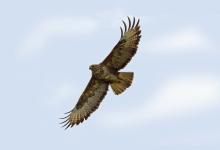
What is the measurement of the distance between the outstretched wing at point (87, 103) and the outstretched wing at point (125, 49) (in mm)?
1275

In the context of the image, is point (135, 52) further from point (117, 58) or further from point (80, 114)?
point (80, 114)

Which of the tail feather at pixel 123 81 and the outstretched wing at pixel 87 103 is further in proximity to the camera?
the outstretched wing at pixel 87 103

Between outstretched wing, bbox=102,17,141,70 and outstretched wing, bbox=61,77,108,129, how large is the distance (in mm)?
→ 1275

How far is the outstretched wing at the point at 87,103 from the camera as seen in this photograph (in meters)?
30.9

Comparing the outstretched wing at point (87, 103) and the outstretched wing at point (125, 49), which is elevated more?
the outstretched wing at point (125, 49)

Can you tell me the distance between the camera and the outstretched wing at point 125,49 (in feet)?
97.6

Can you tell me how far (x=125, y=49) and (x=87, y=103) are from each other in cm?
253

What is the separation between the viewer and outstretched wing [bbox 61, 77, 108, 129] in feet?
101

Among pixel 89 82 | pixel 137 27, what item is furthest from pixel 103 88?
pixel 137 27

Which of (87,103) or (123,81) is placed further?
(87,103)

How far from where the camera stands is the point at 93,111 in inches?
1226

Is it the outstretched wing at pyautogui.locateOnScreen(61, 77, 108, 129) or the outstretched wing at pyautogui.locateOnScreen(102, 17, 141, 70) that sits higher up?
the outstretched wing at pyautogui.locateOnScreen(102, 17, 141, 70)

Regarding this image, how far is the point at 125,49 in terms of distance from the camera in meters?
29.8

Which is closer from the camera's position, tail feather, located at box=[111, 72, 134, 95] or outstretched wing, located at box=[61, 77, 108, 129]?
tail feather, located at box=[111, 72, 134, 95]
